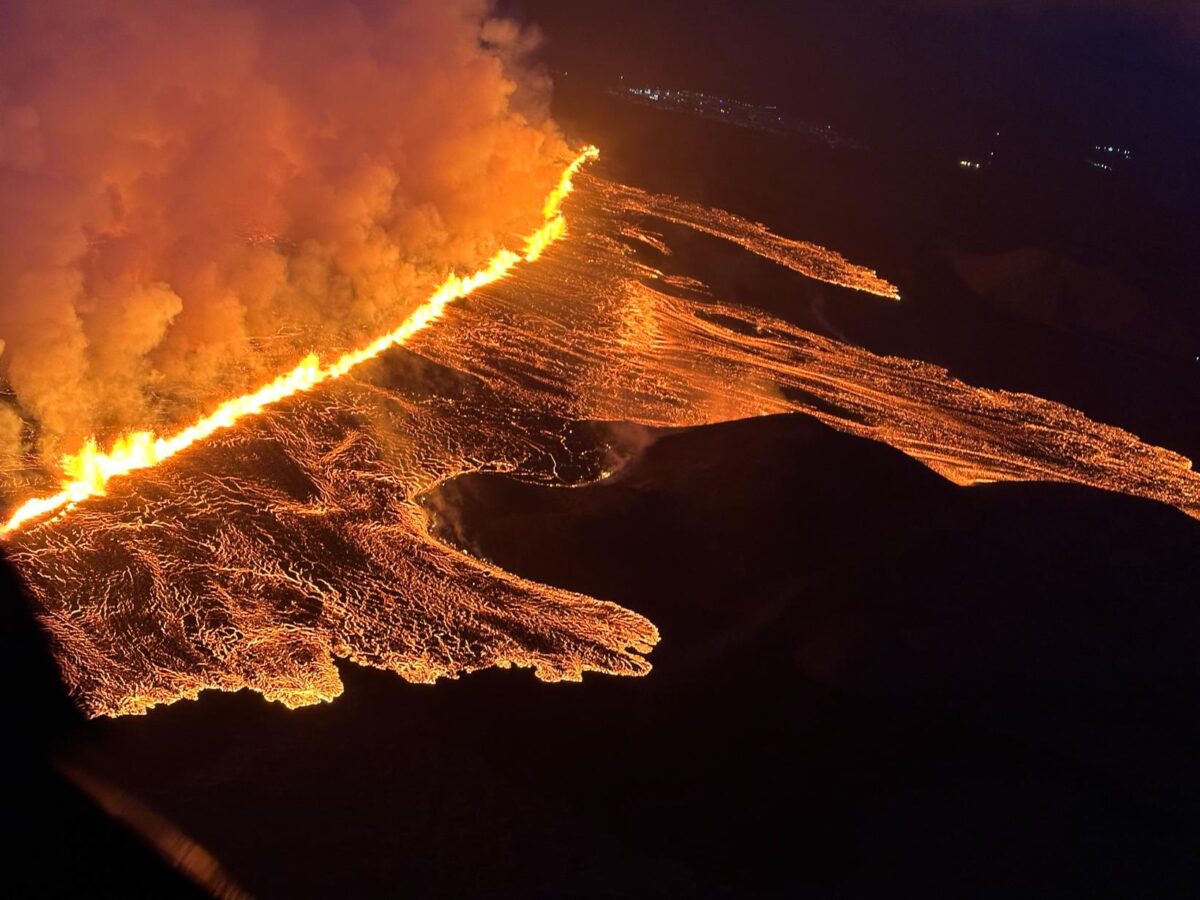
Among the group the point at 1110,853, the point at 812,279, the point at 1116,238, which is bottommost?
the point at 1110,853

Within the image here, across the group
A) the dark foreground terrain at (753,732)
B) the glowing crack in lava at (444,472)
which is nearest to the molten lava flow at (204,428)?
the glowing crack in lava at (444,472)

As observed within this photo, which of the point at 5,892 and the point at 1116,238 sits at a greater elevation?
the point at 1116,238

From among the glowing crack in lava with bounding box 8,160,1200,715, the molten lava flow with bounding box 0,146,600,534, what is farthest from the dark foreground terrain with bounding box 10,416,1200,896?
the molten lava flow with bounding box 0,146,600,534

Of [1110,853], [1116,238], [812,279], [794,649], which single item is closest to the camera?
[1110,853]

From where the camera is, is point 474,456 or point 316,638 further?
point 474,456

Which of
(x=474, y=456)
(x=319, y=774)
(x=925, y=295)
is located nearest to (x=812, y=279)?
(x=925, y=295)

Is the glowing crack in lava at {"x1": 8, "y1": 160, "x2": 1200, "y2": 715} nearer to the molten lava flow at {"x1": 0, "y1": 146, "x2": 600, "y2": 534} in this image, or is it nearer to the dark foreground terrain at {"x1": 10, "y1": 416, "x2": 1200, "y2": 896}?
the molten lava flow at {"x1": 0, "y1": 146, "x2": 600, "y2": 534}

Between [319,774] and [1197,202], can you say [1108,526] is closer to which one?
[319,774]
